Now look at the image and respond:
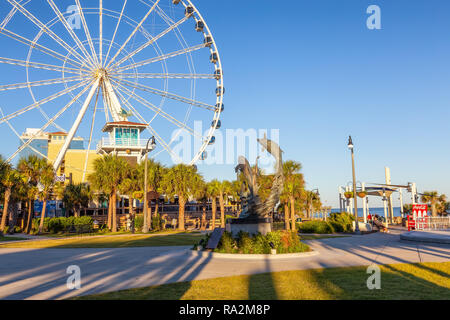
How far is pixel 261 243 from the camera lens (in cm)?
1614

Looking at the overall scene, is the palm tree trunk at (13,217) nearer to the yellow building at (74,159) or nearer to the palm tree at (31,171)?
the palm tree at (31,171)

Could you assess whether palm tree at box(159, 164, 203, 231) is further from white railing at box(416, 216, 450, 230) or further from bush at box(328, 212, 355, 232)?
white railing at box(416, 216, 450, 230)

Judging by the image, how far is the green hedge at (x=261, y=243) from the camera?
15883 millimetres

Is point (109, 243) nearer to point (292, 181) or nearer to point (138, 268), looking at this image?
point (138, 268)

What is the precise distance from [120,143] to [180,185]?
64.3 feet

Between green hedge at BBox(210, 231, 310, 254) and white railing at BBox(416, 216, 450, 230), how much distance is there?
17657 mm

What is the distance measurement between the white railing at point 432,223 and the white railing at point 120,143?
4053 cm

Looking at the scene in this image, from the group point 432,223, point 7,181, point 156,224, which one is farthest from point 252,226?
point 7,181

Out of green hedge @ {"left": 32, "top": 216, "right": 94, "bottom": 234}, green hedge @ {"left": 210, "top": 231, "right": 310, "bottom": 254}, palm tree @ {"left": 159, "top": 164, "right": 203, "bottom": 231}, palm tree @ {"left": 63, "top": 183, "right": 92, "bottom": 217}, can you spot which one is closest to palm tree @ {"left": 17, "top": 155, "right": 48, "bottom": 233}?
green hedge @ {"left": 32, "top": 216, "right": 94, "bottom": 234}

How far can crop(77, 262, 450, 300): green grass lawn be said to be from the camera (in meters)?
7.87

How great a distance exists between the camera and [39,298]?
7.92 m
